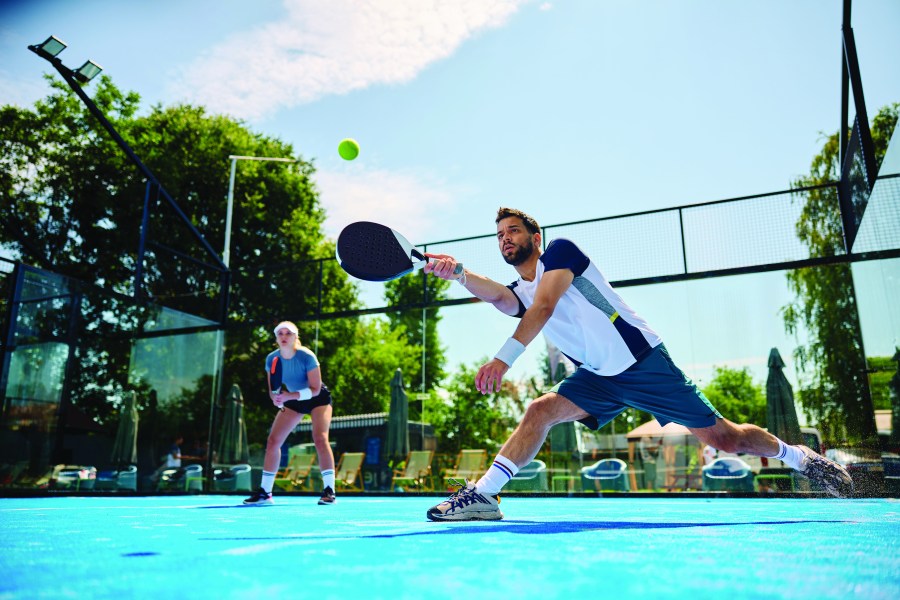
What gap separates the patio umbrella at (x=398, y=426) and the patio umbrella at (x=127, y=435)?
176 inches

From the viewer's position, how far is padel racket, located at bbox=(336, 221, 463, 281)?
3.83 meters

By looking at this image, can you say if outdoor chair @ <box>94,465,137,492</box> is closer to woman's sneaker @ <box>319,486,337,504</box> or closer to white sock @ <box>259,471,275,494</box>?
white sock @ <box>259,471,275,494</box>

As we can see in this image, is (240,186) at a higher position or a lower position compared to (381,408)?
higher

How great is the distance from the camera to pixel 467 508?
3451 mm

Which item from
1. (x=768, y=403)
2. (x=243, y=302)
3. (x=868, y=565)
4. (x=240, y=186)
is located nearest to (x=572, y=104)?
(x=768, y=403)

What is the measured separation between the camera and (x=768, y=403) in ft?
33.2

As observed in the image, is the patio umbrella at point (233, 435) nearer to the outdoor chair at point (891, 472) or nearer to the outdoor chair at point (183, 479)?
the outdoor chair at point (183, 479)

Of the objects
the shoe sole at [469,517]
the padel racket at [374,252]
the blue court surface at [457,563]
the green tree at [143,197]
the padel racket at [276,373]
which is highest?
the green tree at [143,197]

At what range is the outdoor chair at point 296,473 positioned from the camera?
12961 mm

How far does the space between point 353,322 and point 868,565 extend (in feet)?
45.7

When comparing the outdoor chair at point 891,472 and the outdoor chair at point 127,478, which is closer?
the outdoor chair at point 891,472

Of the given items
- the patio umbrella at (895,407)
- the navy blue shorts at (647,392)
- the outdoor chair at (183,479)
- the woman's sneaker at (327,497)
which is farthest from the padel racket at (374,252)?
the outdoor chair at (183,479)

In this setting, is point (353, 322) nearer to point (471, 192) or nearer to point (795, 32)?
point (471, 192)

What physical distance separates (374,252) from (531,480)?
783 centimetres
